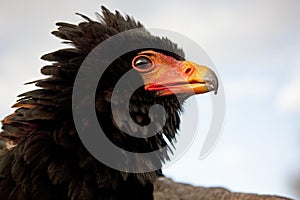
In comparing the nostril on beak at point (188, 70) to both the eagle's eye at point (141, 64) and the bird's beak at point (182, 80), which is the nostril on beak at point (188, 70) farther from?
the eagle's eye at point (141, 64)

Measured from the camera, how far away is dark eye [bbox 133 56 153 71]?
15.7 ft

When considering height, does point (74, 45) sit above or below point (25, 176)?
above

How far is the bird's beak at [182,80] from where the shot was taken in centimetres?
470

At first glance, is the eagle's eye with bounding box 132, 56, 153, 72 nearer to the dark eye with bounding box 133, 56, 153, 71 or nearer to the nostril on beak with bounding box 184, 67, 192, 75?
the dark eye with bounding box 133, 56, 153, 71

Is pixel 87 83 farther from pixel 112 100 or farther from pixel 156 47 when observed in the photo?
pixel 156 47

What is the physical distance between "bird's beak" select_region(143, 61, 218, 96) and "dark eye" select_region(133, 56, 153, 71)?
0.06 m

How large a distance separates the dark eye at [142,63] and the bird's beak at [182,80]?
0.06m

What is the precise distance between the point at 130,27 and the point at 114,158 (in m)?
1.04

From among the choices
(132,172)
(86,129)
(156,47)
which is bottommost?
(132,172)

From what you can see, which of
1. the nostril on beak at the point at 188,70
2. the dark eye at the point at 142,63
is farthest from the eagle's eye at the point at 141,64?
the nostril on beak at the point at 188,70

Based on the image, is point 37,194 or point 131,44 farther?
point 131,44

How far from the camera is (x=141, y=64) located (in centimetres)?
479

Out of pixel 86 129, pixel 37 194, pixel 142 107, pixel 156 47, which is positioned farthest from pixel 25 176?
pixel 156 47

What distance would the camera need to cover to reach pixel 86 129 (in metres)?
4.52
